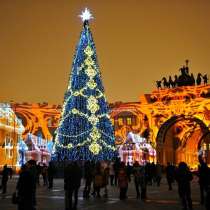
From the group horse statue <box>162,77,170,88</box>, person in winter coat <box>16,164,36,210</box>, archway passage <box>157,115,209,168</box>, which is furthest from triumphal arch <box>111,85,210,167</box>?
person in winter coat <box>16,164,36,210</box>

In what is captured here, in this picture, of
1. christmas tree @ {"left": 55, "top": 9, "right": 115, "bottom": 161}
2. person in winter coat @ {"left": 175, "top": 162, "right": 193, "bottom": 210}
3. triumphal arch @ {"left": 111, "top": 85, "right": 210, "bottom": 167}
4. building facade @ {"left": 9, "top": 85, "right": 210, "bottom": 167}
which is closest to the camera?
person in winter coat @ {"left": 175, "top": 162, "right": 193, "bottom": 210}

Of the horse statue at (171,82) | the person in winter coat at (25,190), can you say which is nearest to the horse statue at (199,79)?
the horse statue at (171,82)

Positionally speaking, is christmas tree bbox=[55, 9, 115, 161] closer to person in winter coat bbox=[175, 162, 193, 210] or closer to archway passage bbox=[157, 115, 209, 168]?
person in winter coat bbox=[175, 162, 193, 210]

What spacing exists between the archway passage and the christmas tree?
25.3 meters

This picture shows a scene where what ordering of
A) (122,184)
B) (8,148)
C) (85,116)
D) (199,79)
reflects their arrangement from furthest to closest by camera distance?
1. (199,79)
2. (8,148)
3. (85,116)
4. (122,184)

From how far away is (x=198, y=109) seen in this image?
61.0 metres

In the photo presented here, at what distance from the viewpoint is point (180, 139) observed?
237ft

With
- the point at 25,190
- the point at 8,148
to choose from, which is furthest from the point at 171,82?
the point at 25,190

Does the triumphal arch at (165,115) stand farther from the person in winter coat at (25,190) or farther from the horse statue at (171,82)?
the person in winter coat at (25,190)

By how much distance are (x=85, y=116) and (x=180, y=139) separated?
37206 mm

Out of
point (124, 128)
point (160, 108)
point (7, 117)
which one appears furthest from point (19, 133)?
point (160, 108)

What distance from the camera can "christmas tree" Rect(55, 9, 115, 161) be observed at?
125 feet

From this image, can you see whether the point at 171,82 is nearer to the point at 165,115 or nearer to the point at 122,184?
the point at 165,115

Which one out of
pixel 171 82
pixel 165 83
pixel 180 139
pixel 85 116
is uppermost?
pixel 171 82
